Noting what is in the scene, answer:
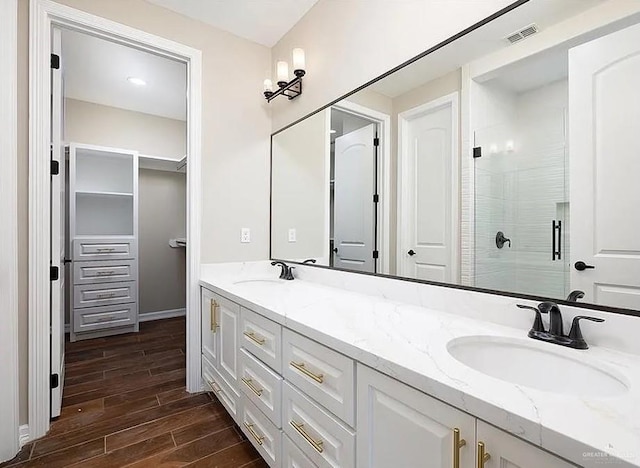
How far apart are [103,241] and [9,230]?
6.57 feet

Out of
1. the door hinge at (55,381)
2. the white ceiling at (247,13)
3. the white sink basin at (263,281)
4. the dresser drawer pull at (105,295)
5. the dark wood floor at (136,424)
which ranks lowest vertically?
the dark wood floor at (136,424)

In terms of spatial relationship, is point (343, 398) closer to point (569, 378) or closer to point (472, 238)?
point (569, 378)

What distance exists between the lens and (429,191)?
1438mm

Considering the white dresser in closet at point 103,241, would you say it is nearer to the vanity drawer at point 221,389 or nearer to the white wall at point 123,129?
the white wall at point 123,129

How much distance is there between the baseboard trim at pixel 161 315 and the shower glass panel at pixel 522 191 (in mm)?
3744

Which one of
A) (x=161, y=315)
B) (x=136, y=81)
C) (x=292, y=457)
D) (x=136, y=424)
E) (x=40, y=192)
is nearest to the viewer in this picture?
(x=292, y=457)

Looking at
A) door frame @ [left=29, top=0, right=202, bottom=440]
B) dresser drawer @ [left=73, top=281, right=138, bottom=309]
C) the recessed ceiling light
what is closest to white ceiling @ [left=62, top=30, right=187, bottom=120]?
the recessed ceiling light

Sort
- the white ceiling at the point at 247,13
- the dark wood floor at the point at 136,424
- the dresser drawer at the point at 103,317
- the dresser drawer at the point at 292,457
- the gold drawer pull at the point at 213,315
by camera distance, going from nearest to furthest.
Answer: the dresser drawer at the point at 292,457, the dark wood floor at the point at 136,424, the gold drawer pull at the point at 213,315, the white ceiling at the point at 247,13, the dresser drawer at the point at 103,317

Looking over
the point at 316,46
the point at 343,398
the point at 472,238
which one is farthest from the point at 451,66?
the point at 343,398

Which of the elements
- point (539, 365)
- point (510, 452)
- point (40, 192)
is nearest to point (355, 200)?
point (539, 365)

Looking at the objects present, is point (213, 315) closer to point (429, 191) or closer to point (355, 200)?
point (355, 200)

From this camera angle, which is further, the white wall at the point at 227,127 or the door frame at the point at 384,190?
the white wall at the point at 227,127

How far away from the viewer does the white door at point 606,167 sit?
879 mm

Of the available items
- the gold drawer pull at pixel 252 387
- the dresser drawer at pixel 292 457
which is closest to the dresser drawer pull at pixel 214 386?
the gold drawer pull at pixel 252 387
